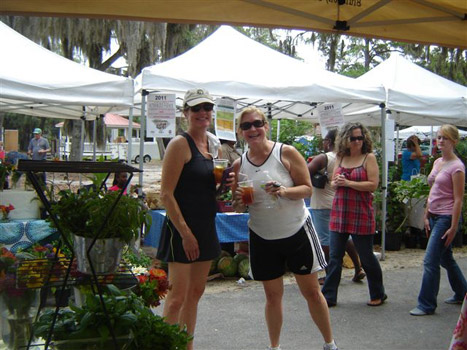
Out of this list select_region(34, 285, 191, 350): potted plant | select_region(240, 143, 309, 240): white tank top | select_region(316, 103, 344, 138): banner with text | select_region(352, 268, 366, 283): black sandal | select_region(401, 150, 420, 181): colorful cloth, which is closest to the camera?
select_region(34, 285, 191, 350): potted plant

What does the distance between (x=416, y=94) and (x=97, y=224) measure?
22.4ft

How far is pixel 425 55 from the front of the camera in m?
30.6

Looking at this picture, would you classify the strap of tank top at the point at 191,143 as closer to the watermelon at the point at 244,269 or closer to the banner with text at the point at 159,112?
the banner with text at the point at 159,112

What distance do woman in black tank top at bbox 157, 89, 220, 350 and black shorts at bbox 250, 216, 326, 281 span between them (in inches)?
13.6

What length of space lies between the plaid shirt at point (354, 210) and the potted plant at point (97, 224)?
303 cm

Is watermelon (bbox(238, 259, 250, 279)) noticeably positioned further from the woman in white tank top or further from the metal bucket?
the metal bucket

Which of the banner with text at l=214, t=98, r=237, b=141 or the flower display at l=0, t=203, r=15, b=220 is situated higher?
the banner with text at l=214, t=98, r=237, b=141

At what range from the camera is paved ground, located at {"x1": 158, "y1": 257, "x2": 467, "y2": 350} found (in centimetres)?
429

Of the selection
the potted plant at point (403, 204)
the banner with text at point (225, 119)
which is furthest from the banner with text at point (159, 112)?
the potted plant at point (403, 204)

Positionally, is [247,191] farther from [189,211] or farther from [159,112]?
[159,112]

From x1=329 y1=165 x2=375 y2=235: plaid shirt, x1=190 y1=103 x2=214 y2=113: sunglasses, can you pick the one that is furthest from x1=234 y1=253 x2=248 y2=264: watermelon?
x1=190 y1=103 x2=214 y2=113: sunglasses

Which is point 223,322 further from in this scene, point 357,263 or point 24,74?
point 24,74

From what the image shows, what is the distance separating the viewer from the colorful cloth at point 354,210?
4766 millimetres

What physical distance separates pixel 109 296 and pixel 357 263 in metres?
4.54
